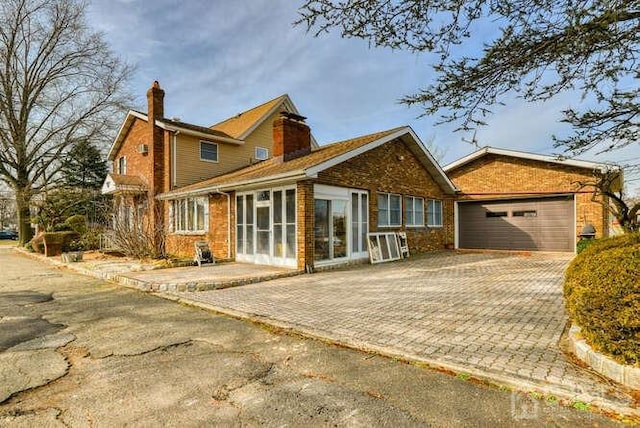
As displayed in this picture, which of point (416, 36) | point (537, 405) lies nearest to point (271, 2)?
point (416, 36)

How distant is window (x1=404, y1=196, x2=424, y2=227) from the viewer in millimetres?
14797

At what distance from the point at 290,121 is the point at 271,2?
7.14 metres

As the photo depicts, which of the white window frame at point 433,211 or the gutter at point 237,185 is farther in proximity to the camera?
the white window frame at point 433,211

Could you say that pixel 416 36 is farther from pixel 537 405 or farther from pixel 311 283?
pixel 311 283

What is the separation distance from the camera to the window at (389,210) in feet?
43.2

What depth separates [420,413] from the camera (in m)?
2.76

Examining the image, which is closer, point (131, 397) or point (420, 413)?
point (420, 413)

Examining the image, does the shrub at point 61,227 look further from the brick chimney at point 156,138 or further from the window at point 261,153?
the window at point 261,153

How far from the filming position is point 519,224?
16.5 meters

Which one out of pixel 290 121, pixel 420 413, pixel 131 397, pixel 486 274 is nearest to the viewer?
pixel 420 413

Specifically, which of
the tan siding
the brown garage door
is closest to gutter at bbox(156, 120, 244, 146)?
the tan siding

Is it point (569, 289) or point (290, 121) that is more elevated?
point (290, 121)

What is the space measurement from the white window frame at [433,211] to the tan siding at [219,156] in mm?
10066

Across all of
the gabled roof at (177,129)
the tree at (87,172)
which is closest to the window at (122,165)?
the gabled roof at (177,129)
